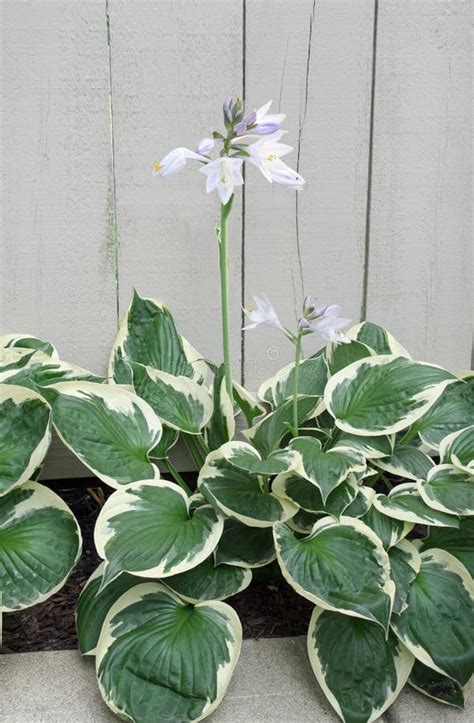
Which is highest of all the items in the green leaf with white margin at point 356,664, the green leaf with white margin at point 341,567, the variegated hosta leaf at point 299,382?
the variegated hosta leaf at point 299,382

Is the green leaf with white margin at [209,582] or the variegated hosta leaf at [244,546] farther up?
the variegated hosta leaf at [244,546]

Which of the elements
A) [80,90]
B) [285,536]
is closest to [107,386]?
[285,536]

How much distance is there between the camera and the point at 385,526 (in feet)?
4.29

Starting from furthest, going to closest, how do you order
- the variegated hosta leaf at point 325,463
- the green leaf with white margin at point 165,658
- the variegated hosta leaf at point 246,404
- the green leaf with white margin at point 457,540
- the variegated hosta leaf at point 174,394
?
1. the variegated hosta leaf at point 246,404
2. the variegated hosta leaf at point 174,394
3. the green leaf with white margin at point 457,540
4. the variegated hosta leaf at point 325,463
5. the green leaf with white margin at point 165,658

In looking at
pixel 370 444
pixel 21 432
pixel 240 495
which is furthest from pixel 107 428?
pixel 370 444

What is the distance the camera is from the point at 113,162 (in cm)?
161

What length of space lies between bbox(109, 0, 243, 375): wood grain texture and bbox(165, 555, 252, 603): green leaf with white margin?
2.11 feet

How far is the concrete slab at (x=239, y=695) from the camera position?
115 cm

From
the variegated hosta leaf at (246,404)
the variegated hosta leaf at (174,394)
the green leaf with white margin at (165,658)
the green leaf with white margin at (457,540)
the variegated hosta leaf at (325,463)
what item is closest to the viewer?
the green leaf with white margin at (165,658)

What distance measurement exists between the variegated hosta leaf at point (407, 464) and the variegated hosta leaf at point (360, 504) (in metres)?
0.13

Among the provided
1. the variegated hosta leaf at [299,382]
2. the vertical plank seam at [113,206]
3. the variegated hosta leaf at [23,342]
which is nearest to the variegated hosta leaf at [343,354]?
the variegated hosta leaf at [299,382]

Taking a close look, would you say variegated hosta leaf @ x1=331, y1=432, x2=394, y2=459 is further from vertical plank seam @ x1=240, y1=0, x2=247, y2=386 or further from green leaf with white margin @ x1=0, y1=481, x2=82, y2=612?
green leaf with white margin @ x1=0, y1=481, x2=82, y2=612

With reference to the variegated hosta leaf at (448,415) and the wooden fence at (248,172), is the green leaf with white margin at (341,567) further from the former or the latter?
the wooden fence at (248,172)

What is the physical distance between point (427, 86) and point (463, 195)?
0.27 meters
